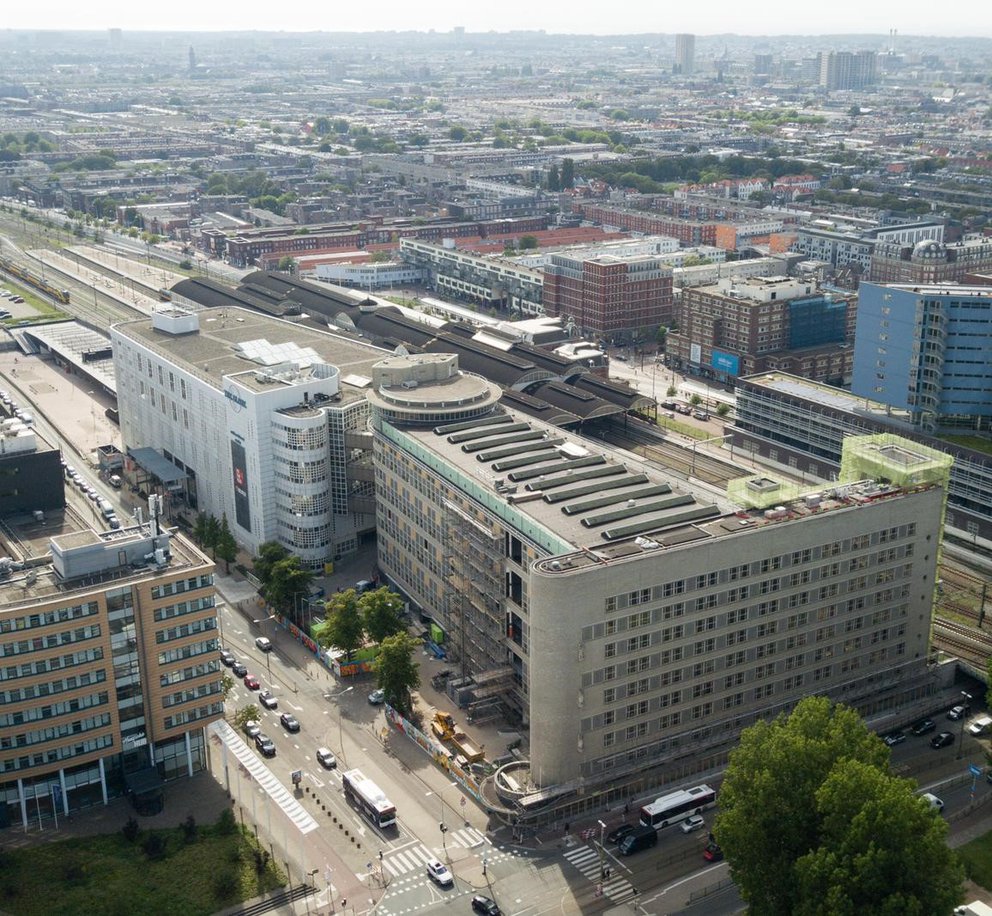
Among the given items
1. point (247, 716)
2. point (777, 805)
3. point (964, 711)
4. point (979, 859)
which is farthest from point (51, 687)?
point (964, 711)

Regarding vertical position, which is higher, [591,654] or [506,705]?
[591,654]

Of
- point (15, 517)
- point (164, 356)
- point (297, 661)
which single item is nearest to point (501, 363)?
point (164, 356)

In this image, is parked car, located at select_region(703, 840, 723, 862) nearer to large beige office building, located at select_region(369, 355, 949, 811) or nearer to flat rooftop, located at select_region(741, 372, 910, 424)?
large beige office building, located at select_region(369, 355, 949, 811)

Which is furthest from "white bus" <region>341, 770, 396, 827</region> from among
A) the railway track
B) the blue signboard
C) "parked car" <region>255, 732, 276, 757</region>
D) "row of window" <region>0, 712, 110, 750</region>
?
the blue signboard

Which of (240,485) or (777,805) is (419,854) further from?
(240,485)

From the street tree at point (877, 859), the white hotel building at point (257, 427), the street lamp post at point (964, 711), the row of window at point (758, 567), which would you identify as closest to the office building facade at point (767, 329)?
the white hotel building at point (257, 427)

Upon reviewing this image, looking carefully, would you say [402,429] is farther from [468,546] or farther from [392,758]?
[392,758]
